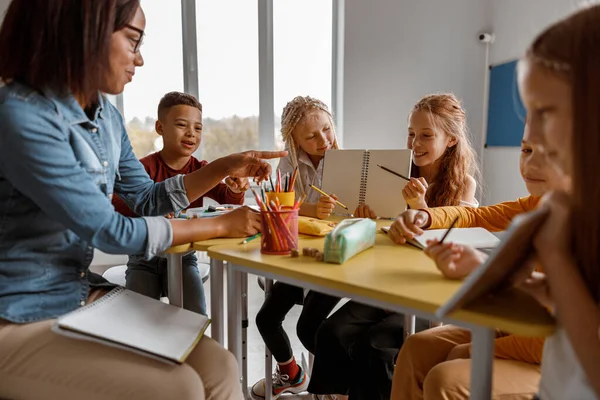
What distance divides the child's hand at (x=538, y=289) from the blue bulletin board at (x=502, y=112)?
7.83ft

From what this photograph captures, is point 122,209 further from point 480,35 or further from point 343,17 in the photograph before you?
point 480,35

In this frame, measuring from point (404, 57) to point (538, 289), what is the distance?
2791mm

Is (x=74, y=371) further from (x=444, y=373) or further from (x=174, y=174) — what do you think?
(x=174, y=174)

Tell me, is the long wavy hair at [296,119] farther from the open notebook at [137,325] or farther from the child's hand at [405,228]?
the open notebook at [137,325]

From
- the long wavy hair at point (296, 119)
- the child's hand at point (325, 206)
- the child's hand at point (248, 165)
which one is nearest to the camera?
the child's hand at point (248, 165)

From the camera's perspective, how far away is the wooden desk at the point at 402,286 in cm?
64

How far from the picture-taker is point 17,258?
87 centimetres

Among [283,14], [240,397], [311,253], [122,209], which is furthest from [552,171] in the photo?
[283,14]

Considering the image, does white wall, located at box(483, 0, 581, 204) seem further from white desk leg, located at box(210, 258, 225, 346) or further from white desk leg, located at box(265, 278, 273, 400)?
white desk leg, located at box(210, 258, 225, 346)

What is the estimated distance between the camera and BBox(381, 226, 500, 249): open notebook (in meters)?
1.01

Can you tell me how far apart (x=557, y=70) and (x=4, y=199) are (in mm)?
956

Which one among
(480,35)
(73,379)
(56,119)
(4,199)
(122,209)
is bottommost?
(73,379)

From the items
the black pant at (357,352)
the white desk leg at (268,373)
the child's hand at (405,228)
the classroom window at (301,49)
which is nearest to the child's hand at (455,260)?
the child's hand at (405,228)

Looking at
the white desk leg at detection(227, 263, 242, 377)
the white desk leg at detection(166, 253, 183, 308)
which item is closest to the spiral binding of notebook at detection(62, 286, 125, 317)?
the white desk leg at detection(166, 253, 183, 308)
